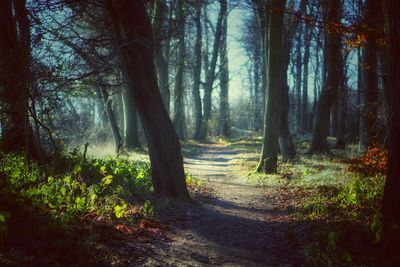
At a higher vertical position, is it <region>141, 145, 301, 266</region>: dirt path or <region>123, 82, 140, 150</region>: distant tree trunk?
<region>123, 82, 140, 150</region>: distant tree trunk

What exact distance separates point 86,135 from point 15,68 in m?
9.16

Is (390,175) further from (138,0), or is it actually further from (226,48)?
(226,48)

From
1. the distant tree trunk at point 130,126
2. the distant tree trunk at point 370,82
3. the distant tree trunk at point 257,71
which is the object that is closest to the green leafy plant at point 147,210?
the distant tree trunk at point 370,82

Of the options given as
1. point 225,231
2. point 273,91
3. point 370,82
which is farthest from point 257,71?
point 225,231

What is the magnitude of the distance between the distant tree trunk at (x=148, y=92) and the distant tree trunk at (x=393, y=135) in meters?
4.84

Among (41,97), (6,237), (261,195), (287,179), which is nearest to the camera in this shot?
(6,237)

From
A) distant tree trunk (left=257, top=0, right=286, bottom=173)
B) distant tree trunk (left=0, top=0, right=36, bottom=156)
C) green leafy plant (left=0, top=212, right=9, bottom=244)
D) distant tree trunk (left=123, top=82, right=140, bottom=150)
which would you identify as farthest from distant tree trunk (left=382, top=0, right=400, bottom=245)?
distant tree trunk (left=123, top=82, right=140, bottom=150)

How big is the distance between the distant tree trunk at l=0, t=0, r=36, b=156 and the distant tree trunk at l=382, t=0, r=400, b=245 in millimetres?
6644

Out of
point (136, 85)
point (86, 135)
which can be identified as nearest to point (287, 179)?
point (136, 85)

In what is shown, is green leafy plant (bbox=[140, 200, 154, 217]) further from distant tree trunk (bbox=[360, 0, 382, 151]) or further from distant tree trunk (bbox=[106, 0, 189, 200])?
distant tree trunk (bbox=[360, 0, 382, 151])

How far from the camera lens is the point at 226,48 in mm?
34125

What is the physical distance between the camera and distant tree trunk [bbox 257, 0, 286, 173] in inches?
494

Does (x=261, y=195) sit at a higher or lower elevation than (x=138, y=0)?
lower

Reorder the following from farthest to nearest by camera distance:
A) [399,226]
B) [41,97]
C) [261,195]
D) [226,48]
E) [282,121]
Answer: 1. [226,48]
2. [282,121]
3. [261,195]
4. [41,97]
5. [399,226]
